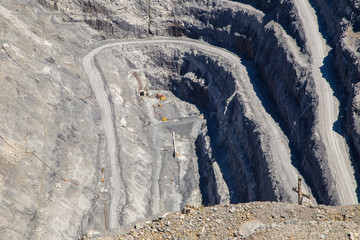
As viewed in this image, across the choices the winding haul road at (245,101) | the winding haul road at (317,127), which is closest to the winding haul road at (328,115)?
the winding haul road at (317,127)

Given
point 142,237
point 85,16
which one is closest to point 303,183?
point 142,237

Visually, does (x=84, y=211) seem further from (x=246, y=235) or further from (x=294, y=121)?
(x=294, y=121)

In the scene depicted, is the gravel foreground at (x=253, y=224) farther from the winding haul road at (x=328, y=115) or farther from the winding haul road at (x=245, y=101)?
the winding haul road at (x=245, y=101)

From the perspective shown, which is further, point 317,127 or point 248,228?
point 317,127

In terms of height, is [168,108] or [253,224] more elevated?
[168,108]

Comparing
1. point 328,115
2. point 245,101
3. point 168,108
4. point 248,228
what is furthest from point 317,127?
point 168,108

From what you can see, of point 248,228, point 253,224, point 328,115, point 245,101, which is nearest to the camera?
point 248,228

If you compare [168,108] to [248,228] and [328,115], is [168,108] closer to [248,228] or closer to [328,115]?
[328,115]
